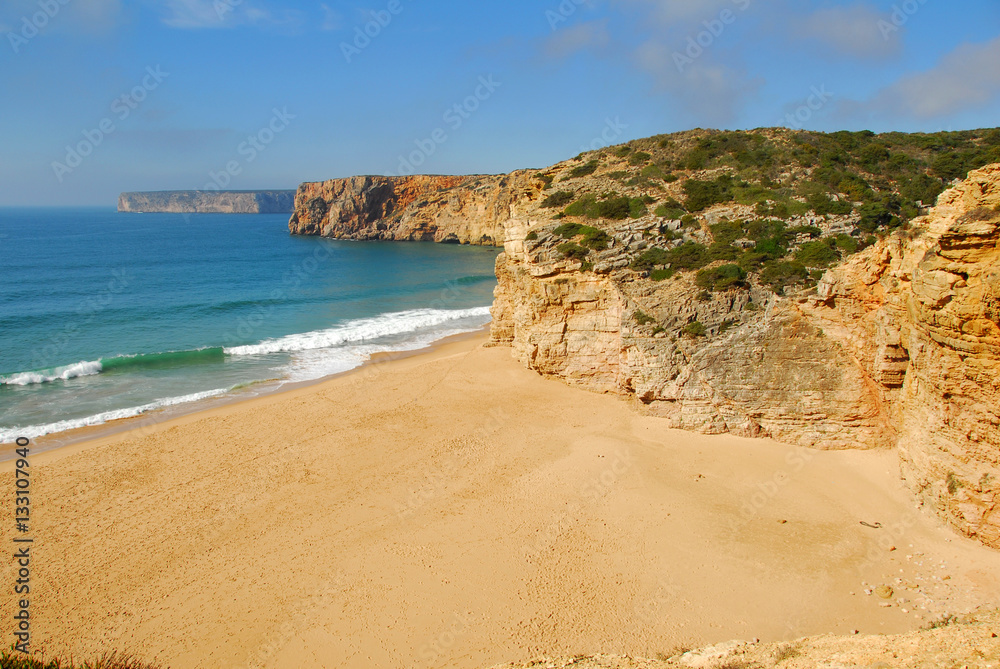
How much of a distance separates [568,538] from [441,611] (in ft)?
8.82

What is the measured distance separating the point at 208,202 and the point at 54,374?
18463 centimetres

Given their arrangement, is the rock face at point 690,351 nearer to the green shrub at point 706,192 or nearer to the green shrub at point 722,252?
the green shrub at point 722,252

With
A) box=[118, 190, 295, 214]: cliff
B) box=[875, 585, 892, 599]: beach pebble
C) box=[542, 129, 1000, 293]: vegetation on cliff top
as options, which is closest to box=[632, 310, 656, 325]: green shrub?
box=[542, 129, 1000, 293]: vegetation on cliff top

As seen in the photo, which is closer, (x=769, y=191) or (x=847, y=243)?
(x=847, y=243)

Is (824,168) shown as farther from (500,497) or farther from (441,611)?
(441,611)

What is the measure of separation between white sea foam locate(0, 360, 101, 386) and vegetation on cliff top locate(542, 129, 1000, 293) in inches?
726

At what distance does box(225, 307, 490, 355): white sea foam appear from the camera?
922 inches

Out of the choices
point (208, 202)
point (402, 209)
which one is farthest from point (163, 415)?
point (208, 202)

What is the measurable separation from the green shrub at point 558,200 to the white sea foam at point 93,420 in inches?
526

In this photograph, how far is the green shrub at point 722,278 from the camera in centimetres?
1394

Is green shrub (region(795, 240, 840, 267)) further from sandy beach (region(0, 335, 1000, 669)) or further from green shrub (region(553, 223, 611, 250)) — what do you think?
green shrub (region(553, 223, 611, 250))

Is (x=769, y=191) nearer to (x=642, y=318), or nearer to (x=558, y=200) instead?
(x=558, y=200)

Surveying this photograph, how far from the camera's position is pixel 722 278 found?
46.1 feet

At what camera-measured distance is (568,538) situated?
955 cm
